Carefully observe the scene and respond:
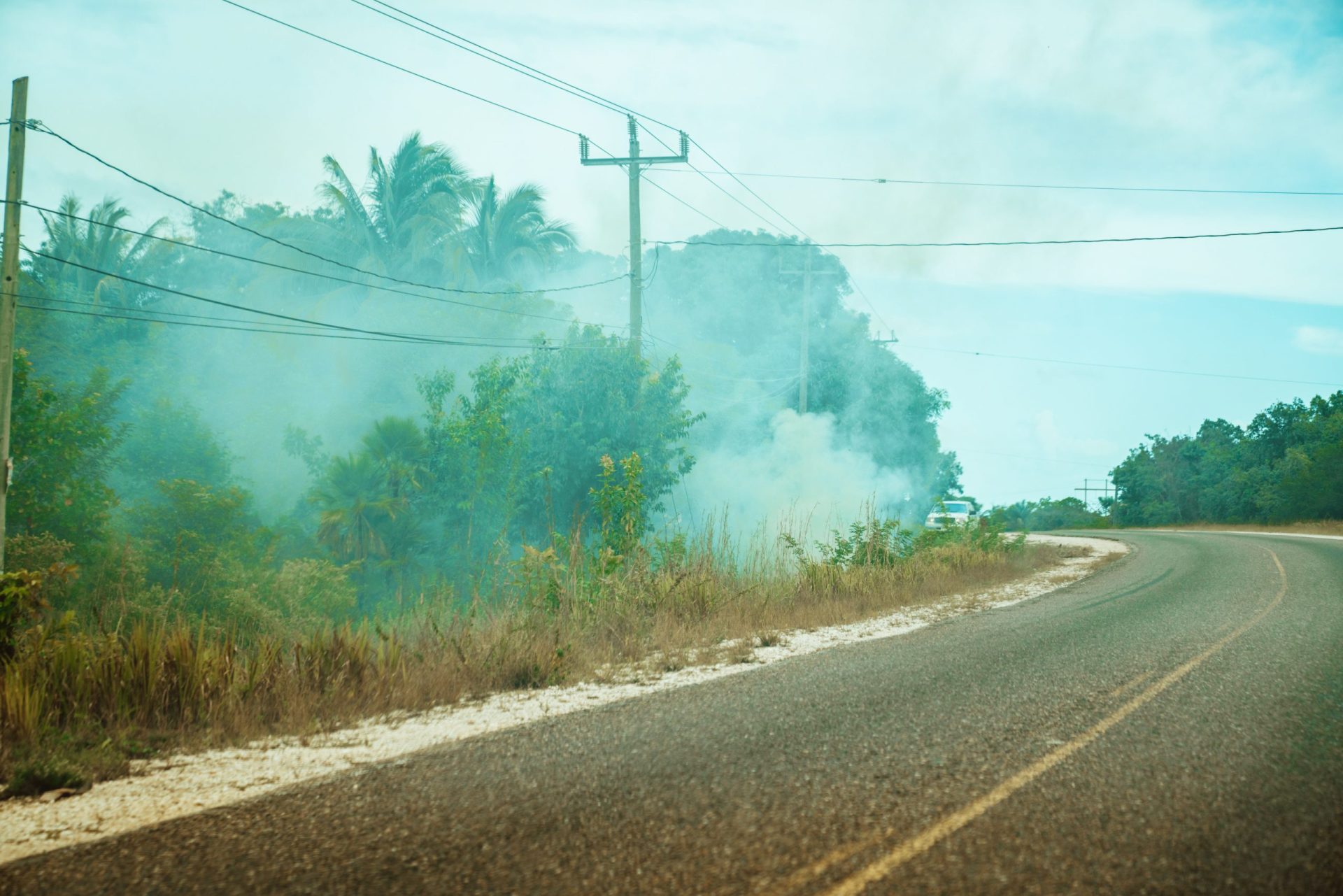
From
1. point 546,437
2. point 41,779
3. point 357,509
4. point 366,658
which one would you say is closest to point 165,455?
point 357,509

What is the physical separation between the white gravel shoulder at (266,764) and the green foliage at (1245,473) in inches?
1765

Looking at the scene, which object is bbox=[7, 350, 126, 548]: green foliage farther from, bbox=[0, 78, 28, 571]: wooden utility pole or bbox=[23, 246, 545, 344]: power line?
bbox=[0, 78, 28, 571]: wooden utility pole

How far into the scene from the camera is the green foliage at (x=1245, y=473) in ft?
144

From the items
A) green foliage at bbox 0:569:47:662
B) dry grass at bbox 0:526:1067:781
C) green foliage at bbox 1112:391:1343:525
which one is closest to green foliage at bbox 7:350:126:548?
dry grass at bbox 0:526:1067:781

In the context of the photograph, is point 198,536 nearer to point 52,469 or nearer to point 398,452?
point 52,469

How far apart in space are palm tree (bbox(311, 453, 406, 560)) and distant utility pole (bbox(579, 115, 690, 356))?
689cm

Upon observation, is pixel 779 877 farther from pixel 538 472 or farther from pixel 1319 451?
pixel 1319 451

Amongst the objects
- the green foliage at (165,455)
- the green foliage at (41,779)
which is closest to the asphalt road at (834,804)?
the green foliage at (41,779)

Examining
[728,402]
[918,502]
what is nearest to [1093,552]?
[728,402]

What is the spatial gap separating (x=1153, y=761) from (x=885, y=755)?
140cm

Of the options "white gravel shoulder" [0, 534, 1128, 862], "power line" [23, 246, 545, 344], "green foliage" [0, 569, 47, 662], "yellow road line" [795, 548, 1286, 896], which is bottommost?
"white gravel shoulder" [0, 534, 1128, 862]

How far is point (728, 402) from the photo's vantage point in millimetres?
39156

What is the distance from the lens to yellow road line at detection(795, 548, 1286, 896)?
354cm

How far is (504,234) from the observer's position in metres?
34.7
